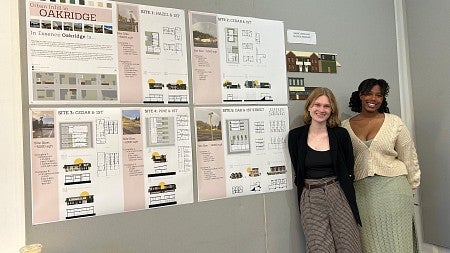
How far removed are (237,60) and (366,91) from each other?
2.94ft

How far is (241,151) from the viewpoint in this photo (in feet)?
8.06

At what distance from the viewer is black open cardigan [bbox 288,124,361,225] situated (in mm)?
2375

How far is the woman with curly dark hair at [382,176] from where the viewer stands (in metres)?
2.44

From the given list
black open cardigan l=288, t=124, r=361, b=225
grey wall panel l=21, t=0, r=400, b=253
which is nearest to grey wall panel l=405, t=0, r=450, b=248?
grey wall panel l=21, t=0, r=400, b=253

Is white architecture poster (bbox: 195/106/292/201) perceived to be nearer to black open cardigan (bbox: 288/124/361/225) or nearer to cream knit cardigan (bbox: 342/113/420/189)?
black open cardigan (bbox: 288/124/361/225)

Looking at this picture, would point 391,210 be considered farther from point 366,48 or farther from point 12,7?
point 12,7

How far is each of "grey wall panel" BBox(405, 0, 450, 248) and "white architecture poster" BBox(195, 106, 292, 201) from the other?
3.99ft

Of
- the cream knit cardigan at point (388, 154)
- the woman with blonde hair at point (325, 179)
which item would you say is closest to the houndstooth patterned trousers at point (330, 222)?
the woman with blonde hair at point (325, 179)

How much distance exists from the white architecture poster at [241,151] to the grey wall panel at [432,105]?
1215 millimetres

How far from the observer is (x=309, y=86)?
2.70 meters

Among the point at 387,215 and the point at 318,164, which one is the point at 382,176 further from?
the point at 318,164

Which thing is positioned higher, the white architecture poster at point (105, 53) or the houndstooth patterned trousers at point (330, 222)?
the white architecture poster at point (105, 53)

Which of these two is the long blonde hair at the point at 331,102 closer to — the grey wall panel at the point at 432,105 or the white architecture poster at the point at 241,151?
the white architecture poster at the point at 241,151

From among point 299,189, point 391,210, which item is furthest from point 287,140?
point 391,210
